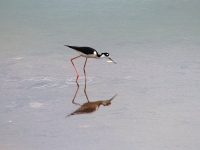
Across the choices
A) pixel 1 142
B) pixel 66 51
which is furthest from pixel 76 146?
pixel 66 51

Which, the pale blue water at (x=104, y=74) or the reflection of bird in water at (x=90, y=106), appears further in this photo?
the reflection of bird in water at (x=90, y=106)

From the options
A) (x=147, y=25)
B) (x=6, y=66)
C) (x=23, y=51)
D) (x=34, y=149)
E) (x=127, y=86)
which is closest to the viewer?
(x=34, y=149)

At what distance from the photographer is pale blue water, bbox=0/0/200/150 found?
18.2 ft

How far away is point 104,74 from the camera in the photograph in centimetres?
713

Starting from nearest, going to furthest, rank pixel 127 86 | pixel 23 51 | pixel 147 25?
1. pixel 127 86
2. pixel 23 51
3. pixel 147 25

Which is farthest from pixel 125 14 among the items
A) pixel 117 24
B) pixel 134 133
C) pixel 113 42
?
pixel 134 133

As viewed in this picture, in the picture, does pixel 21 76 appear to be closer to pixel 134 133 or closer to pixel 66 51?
pixel 66 51

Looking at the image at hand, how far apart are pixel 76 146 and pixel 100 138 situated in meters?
0.29

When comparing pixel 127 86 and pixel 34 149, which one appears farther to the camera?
pixel 127 86

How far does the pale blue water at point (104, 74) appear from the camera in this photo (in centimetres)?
555

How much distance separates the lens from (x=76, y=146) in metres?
5.28

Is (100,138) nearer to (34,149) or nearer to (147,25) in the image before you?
(34,149)

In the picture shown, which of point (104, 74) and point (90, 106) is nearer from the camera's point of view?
point (90, 106)

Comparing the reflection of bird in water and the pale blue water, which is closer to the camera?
the pale blue water
